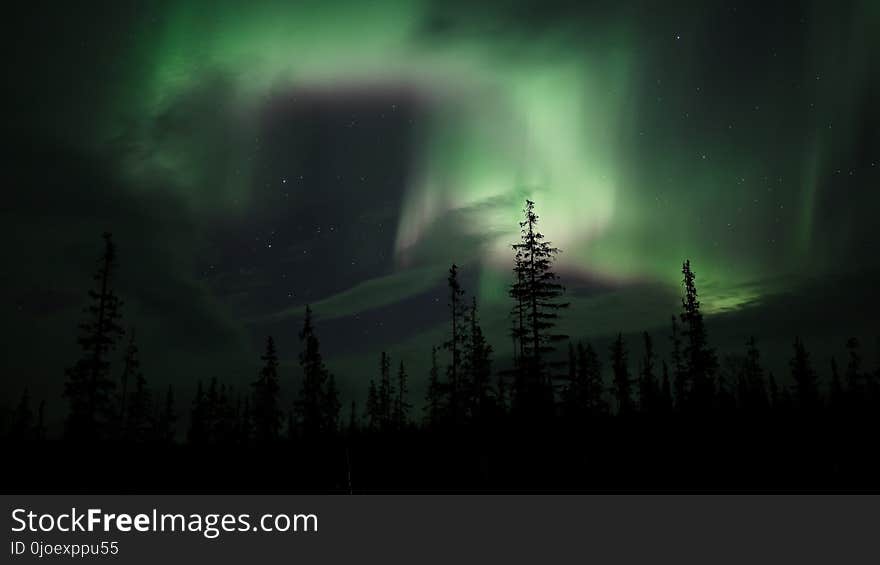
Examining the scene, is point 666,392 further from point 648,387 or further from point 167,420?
point 167,420

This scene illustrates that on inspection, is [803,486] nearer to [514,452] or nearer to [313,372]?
[514,452]

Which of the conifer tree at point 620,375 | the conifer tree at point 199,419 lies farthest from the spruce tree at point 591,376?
the conifer tree at point 199,419

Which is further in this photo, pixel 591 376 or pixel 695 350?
pixel 591 376

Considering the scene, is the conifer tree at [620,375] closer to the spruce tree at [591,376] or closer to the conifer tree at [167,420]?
the spruce tree at [591,376]

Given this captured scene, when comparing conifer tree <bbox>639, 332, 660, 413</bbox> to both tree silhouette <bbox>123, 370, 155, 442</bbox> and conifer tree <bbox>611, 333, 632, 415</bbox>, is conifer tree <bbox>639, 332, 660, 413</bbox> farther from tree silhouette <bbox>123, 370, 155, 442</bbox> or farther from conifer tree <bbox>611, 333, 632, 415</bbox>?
tree silhouette <bbox>123, 370, 155, 442</bbox>

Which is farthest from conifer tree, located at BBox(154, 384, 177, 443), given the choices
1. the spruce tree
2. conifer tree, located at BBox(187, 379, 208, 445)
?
the spruce tree

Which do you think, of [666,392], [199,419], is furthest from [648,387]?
[199,419]

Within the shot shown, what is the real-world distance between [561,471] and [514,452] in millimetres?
5859

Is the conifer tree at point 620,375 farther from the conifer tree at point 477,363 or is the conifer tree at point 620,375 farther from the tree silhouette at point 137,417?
the tree silhouette at point 137,417

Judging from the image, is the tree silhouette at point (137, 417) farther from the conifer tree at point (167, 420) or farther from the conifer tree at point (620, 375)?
the conifer tree at point (620, 375)

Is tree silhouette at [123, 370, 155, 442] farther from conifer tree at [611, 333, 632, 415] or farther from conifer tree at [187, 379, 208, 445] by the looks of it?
conifer tree at [611, 333, 632, 415]

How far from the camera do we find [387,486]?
18.4 meters

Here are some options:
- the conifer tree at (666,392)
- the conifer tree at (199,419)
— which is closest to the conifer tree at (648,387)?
the conifer tree at (666,392)
